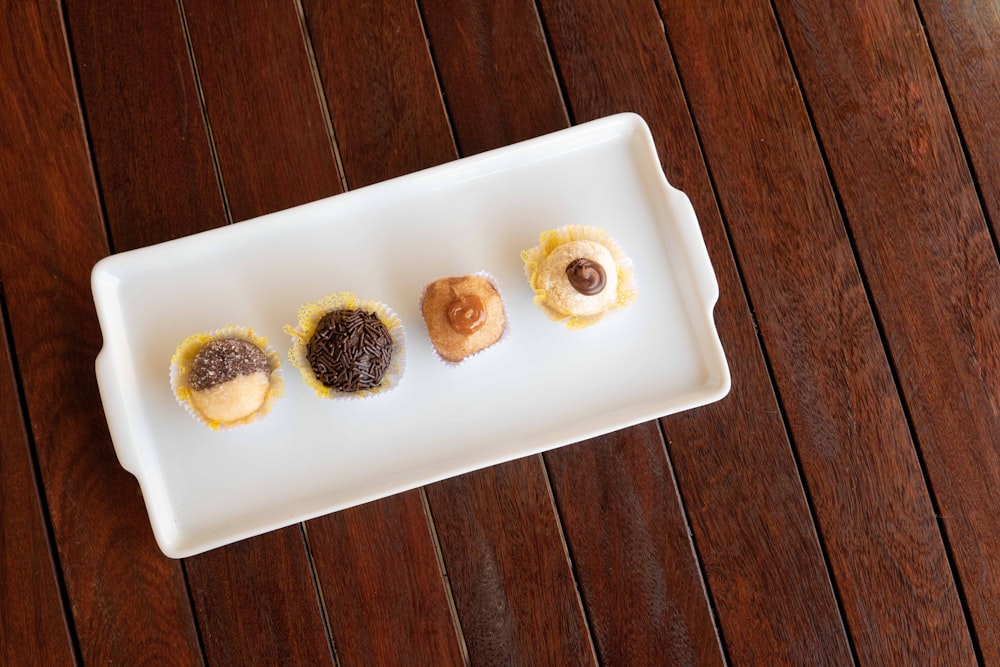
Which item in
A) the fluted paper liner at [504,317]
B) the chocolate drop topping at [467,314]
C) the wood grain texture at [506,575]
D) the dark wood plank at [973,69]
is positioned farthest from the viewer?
the dark wood plank at [973,69]

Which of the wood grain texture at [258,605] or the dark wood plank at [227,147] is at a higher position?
the dark wood plank at [227,147]

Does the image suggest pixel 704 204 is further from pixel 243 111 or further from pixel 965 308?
pixel 243 111

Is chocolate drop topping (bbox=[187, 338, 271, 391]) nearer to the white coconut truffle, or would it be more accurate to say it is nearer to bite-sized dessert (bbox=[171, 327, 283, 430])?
bite-sized dessert (bbox=[171, 327, 283, 430])

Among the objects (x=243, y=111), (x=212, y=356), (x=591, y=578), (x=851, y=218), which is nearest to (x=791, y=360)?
(x=851, y=218)

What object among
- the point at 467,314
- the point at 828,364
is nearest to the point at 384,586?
the point at 467,314

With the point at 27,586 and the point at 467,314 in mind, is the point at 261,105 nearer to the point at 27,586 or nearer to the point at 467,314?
the point at 467,314

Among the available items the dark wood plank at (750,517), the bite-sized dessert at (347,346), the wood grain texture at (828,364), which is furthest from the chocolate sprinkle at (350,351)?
the wood grain texture at (828,364)

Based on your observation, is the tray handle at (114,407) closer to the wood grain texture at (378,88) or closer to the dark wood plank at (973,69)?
the wood grain texture at (378,88)

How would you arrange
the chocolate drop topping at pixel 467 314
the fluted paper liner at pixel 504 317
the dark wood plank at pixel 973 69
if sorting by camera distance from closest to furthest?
the chocolate drop topping at pixel 467 314 < the fluted paper liner at pixel 504 317 < the dark wood plank at pixel 973 69
